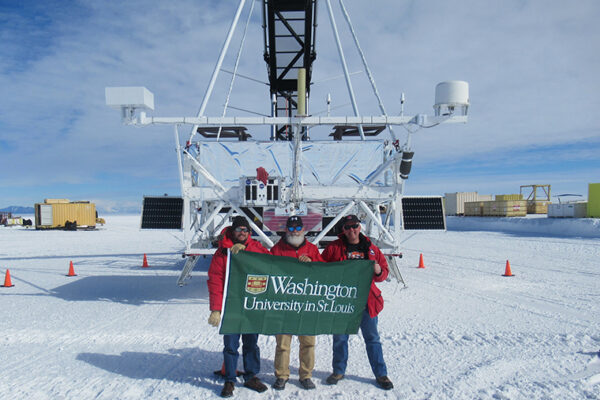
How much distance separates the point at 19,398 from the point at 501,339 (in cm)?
595

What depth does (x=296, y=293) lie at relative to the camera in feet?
13.7

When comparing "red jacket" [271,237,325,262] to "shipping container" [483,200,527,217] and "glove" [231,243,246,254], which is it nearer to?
"glove" [231,243,246,254]

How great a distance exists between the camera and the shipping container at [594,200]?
26422mm

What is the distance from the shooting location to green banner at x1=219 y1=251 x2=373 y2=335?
4.12m

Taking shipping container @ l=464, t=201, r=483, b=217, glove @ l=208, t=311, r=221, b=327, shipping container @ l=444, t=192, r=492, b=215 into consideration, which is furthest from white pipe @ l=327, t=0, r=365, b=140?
shipping container @ l=444, t=192, r=492, b=215

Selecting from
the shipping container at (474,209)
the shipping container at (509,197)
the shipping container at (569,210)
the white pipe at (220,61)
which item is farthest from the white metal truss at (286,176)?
the shipping container at (509,197)

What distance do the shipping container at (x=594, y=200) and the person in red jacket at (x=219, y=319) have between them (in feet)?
99.8

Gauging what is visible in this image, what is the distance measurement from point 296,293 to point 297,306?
14 cm

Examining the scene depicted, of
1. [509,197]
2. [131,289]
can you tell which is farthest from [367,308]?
[509,197]

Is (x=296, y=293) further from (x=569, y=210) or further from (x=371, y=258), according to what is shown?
(x=569, y=210)

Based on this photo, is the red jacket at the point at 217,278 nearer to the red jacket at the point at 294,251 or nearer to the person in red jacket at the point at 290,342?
the red jacket at the point at 294,251

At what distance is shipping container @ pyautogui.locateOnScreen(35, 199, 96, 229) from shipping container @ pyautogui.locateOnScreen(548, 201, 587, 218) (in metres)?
41.5

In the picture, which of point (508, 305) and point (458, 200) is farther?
point (458, 200)

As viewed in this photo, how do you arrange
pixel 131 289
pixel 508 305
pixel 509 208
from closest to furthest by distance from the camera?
pixel 508 305
pixel 131 289
pixel 509 208
